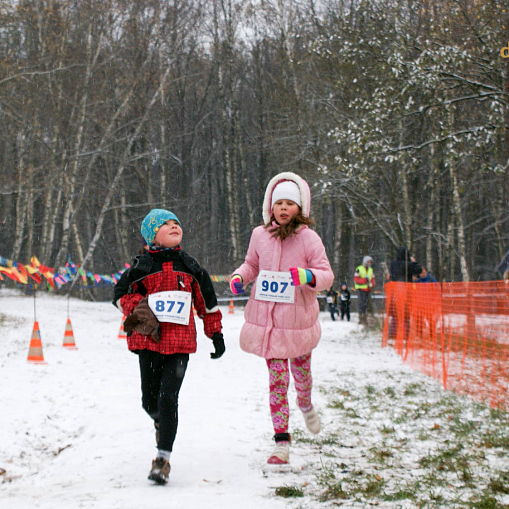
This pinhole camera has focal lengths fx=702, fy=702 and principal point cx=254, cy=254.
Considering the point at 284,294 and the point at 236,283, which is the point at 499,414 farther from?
the point at 236,283

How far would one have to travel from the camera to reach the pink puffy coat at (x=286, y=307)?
4.92 metres

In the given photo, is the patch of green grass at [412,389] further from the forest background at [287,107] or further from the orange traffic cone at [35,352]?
the orange traffic cone at [35,352]

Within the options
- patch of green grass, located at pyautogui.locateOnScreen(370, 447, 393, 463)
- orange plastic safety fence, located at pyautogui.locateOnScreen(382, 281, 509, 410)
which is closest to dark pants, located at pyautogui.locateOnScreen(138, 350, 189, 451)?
patch of green grass, located at pyautogui.locateOnScreen(370, 447, 393, 463)

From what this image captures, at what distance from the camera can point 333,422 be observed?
21.3 ft

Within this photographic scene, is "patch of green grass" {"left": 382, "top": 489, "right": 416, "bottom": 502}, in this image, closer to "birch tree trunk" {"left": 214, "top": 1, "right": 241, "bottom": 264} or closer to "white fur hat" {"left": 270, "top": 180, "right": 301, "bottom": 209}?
"white fur hat" {"left": 270, "top": 180, "right": 301, "bottom": 209}

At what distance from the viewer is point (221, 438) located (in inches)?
222

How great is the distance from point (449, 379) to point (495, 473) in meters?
4.58

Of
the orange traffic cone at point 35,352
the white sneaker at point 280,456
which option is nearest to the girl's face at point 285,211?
the white sneaker at point 280,456

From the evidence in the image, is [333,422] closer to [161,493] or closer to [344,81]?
[161,493]

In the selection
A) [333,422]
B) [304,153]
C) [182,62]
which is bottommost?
[333,422]

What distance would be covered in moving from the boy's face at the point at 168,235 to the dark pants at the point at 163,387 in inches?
28.2

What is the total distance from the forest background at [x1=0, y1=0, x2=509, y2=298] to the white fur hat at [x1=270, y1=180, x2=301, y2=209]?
524 cm

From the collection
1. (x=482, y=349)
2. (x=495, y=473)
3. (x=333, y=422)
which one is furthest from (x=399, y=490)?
(x=482, y=349)

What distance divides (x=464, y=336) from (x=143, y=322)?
200 inches
